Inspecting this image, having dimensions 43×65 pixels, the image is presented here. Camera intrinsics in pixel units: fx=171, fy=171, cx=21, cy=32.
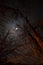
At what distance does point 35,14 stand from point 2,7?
0.69 m

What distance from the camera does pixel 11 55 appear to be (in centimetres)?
Answer: 366

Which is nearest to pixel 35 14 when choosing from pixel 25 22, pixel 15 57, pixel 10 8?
pixel 25 22

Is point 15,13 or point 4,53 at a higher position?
point 15,13

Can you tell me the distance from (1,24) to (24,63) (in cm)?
97

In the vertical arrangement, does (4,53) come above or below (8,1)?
below

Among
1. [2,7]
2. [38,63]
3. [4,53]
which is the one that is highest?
[2,7]

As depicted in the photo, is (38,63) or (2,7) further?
(38,63)

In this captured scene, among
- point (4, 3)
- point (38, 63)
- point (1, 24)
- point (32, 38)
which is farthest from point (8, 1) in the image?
point (38, 63)

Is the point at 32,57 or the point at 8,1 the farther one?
the point at 32,57

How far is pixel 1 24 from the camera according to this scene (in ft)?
11.8

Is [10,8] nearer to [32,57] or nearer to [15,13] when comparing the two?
[15,13]

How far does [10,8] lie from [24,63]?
121cm

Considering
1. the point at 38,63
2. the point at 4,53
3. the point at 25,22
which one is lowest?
the point at 38,63

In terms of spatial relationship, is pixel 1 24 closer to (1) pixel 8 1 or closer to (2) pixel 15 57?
(1) pixel 8 1
